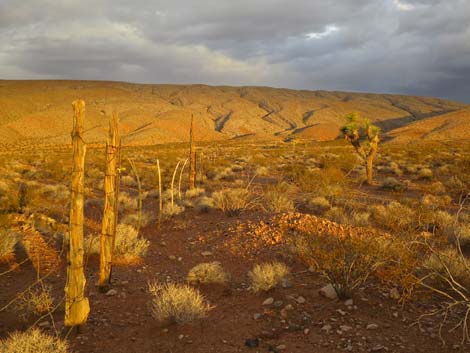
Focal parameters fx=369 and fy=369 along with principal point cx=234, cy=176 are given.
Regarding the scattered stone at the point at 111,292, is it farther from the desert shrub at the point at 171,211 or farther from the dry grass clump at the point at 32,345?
the desert shrub at the point at 171,211

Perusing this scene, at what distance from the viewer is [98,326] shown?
5.44m

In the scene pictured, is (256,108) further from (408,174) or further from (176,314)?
(176,314)

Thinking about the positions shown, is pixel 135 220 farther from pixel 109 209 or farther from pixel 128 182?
pixel 128 182

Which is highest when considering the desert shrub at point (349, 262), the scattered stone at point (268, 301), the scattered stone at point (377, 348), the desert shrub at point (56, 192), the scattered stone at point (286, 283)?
the desert shrub at point (349, 262)

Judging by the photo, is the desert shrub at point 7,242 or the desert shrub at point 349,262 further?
the desert shrub at point 7,242

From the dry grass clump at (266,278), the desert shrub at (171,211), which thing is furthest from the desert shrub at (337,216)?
the desert shrub at (171,211)

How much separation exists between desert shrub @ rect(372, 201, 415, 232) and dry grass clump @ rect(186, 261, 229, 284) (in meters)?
5.26

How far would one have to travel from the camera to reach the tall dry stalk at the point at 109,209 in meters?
6.26

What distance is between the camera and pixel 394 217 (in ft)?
33.8

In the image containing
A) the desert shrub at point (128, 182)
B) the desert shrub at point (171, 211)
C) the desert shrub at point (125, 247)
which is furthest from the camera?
the desert shrub at point (128, 182)

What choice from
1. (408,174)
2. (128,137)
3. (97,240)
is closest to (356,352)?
(97,240)

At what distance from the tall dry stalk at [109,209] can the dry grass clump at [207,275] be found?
1.50m

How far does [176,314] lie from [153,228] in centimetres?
607

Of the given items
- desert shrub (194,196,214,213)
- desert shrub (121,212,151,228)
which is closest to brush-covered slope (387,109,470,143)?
desert shrub (194,196,214,213)
